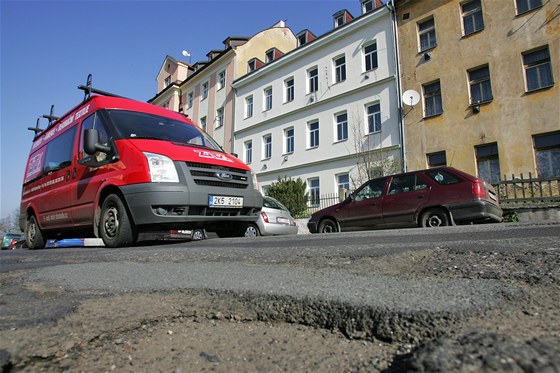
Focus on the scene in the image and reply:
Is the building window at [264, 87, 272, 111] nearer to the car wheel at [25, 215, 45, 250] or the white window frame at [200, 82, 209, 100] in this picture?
the white window frame at [200, 82, 209, 100]

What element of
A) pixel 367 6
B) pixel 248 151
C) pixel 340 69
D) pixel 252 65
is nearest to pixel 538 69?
pixel 340 69

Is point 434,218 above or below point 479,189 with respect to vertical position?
below

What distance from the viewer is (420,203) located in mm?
8602

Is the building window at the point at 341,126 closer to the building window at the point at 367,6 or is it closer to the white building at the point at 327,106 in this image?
the white building at the point at 327,106

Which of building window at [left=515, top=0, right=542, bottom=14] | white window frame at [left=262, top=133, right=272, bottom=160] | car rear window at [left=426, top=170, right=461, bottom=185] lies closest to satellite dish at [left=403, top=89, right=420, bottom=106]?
building window at [left=515, top=0, right=542, bottom=14]

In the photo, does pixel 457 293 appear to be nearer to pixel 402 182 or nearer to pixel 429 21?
pixel 402 182

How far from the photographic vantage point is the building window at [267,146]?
84.8 ft

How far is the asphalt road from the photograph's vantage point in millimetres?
1333

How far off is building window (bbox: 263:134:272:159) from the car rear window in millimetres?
17710

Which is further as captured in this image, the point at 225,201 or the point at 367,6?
the point at 367,6

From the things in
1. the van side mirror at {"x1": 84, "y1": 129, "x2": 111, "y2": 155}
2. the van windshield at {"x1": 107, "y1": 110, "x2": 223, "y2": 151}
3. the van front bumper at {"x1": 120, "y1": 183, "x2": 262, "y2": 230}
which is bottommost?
the van front bumper at {"x1": 120, "y1": 183, "x2": 262, "y2": 230}

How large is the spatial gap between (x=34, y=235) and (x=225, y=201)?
15.4ft

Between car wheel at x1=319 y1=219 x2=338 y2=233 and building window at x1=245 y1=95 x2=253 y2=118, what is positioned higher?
building window at x1=245 y1=95 x2=253 y2=118

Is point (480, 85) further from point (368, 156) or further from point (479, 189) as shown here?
point (479, 189)
